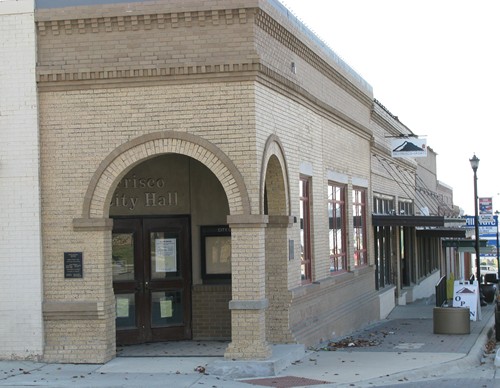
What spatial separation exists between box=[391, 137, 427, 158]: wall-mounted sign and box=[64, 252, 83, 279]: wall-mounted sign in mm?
16159

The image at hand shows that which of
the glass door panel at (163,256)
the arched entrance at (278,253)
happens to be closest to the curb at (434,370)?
the arched entrance at (278,253)

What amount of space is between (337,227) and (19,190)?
935cm

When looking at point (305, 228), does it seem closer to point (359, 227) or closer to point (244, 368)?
point (244, 368)

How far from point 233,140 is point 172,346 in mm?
4482

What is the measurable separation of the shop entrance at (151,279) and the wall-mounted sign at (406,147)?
1300 centimetres

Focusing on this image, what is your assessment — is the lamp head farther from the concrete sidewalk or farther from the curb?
the curb

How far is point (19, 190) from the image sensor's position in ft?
48.1

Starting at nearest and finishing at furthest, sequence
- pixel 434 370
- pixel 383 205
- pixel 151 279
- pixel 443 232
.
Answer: pixel 434 370, pixel 151 279, pixel 383 205, pixel 443 232

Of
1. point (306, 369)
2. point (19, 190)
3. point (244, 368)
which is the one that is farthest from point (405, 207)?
point (19, 190)

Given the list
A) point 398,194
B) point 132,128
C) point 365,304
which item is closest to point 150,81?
point 132,128

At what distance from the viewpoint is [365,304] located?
78.0 feet

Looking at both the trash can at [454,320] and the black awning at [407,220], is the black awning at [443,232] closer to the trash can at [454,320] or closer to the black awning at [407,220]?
the black awning at [407,220]

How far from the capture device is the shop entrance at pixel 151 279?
1678 centimetres

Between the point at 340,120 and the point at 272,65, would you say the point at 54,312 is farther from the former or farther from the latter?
the point at 340,120
